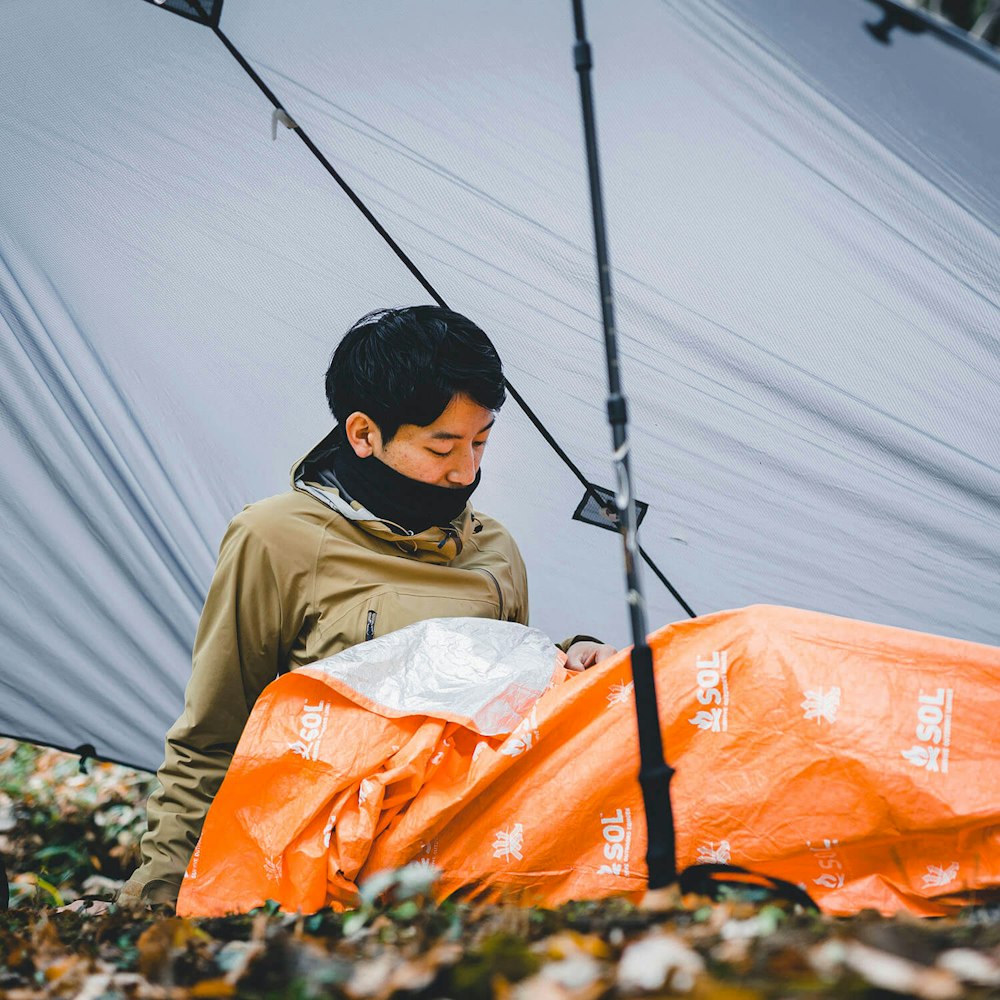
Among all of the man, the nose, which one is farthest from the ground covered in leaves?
the nose

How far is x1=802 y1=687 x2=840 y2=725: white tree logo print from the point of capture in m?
1.39

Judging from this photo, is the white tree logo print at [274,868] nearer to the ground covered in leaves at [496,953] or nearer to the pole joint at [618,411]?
the ground covered in leaves at [496,953]

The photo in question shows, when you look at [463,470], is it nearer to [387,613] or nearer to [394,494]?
[394,494]

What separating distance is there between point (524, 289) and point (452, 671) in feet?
2.92

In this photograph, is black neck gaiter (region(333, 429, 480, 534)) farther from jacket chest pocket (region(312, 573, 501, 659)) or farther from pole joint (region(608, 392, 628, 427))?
pole joint (region(608, 392, 628, 427))

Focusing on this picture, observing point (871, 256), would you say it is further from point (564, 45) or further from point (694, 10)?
point (564, 45)

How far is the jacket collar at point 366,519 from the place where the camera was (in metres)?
1.92

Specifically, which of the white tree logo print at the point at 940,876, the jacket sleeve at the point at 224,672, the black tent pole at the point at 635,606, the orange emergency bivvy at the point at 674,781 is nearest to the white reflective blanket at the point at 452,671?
the orange emergency bivvy at the point at 674,781

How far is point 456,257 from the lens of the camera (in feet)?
6.97

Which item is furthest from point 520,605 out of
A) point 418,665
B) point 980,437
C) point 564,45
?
point 564,45

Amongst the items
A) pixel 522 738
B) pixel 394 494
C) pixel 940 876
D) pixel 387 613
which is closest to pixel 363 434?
pixel 394 494

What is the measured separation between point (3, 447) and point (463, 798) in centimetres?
151

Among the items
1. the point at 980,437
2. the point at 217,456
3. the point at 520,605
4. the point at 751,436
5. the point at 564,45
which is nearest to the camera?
the point at 564,45

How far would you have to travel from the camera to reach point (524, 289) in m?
2.10
